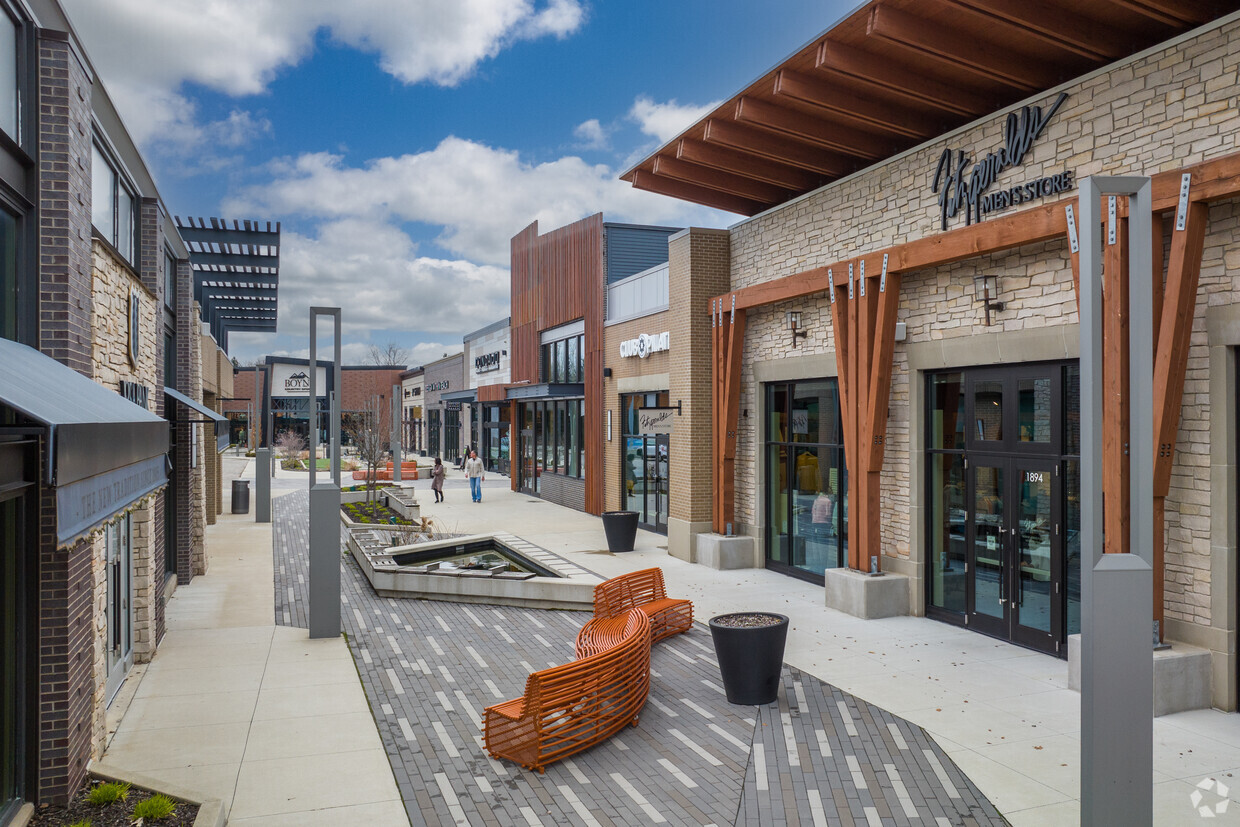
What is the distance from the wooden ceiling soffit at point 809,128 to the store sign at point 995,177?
78.5 inches

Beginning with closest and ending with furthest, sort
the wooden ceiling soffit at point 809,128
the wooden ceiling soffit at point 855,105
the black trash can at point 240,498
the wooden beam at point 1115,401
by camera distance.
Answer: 1. the wooden beam at point 1115,401
2. the wooden ceiling soffit at point 855,105
3. the wooden ceiling soffit at point 809,128
4. the black trash can at point 240,498

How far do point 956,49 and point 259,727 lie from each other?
34.7 ft

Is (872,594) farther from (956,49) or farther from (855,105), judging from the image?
(956,49)

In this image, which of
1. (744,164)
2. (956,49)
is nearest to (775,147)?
(744,164)

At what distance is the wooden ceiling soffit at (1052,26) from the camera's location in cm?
936

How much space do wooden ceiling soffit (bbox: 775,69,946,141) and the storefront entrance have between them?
12.0ft

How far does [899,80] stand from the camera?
1125 cm

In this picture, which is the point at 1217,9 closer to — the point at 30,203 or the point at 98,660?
the point at 30,203

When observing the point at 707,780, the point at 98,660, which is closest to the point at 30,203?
the point at 98,660

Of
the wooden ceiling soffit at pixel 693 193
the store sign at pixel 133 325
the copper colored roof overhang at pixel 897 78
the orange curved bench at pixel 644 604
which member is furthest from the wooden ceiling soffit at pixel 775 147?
the store sign at pixel 133 325

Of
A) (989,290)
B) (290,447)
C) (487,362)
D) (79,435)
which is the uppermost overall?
(487,362)

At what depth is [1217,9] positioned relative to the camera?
8750mm

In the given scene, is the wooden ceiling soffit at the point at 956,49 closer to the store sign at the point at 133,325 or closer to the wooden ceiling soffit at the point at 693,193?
the wooden ceiling soffit at the point at 693,193

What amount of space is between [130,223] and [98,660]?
563 cm
